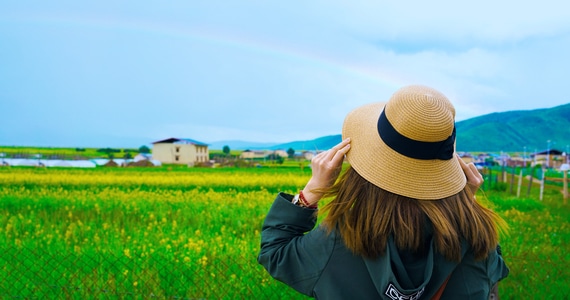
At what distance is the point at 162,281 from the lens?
4582 mm

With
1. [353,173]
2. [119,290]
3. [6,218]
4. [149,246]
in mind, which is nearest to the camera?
[353,173]

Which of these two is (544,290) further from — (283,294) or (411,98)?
(411,98)

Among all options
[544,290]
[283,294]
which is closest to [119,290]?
[283,294]

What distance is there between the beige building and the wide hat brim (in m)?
56.7

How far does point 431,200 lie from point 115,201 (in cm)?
Answer: 965

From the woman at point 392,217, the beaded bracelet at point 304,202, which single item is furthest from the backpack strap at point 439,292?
the beaded bracelet at point 304,202

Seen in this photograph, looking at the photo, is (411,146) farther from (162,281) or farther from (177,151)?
(177,151)

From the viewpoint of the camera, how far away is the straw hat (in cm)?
148

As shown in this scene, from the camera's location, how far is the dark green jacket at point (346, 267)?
1493mm

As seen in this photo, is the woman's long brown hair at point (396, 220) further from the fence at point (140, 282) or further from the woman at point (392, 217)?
the fence at point (140, 282)

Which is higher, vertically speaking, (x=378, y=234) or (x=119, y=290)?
(x=378, y=234)

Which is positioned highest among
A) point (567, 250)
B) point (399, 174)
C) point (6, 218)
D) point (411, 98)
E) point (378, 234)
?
point (411, 98)

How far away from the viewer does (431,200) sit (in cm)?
155

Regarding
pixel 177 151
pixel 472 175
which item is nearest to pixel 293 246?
pixel 472 175
